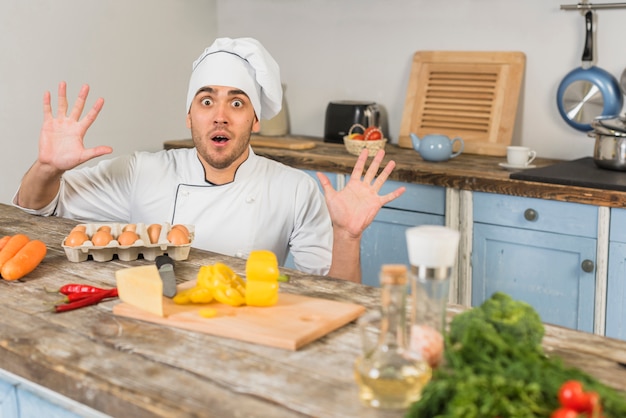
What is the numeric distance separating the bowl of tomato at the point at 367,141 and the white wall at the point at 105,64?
1211 millimetres

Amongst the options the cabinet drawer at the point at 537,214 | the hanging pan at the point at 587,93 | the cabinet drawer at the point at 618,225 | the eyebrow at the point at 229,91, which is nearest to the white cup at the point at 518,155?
the cabinet drawer at the point at 537,214

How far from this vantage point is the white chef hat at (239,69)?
239 cm

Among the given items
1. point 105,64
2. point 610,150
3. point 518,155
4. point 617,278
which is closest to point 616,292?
point 617,278

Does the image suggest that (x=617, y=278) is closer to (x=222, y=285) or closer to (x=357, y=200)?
(x=357, y=200)

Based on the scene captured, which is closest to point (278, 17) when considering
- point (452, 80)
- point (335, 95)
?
point (335, 95)

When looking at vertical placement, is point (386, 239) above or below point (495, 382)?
below

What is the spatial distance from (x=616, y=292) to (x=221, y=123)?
1523mm

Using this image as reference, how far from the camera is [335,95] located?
4.31 meters

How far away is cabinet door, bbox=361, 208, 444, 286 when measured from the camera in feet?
11.2

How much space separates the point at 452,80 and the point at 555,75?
0.48 metres

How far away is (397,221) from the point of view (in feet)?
11.3

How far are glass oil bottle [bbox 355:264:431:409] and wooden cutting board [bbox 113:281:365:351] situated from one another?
22 centimetres

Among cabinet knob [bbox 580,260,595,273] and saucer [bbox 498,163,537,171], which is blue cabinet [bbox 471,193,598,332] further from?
saucer [bbox 498,163,537,171]

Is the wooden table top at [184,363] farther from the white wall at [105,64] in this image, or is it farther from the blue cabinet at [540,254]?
the white wall at [105,64]
